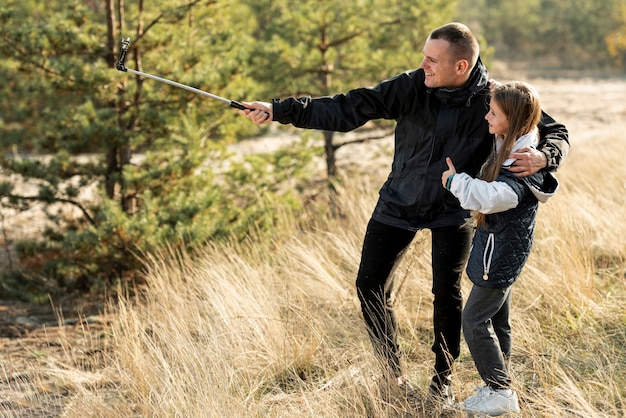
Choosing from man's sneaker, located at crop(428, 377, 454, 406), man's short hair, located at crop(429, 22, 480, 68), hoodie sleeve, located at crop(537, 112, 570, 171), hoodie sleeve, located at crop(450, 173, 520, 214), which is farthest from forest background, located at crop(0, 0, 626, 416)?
man's short hair, located at crop(429, 22, 480, 68)

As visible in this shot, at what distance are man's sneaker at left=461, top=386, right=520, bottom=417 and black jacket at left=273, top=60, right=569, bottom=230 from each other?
2.44 ft

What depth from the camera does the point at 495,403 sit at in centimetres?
292

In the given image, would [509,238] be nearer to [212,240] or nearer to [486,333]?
[486,333]

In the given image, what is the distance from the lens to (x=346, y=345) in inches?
152

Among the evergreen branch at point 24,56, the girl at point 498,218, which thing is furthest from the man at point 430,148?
the evergreen branch at point 24,56

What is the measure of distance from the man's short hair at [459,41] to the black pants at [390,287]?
28.9 inches

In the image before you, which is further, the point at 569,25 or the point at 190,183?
the point at 569,25

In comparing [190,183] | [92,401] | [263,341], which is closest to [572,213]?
[263,341]

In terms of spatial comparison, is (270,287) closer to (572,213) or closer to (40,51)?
(572,213)

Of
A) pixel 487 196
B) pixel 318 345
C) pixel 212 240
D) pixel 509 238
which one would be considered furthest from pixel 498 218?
pixel 212 240

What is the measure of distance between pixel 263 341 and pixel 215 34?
12.0ft

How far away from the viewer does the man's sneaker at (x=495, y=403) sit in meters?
2.91

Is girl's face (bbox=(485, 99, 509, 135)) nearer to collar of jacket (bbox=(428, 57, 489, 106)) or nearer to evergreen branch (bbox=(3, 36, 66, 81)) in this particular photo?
collar of jacket (bbox=(428, 57, 489, 106))

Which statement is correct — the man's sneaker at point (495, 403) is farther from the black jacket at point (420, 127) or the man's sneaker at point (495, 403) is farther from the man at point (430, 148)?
the black jacket at point (420, 127)
